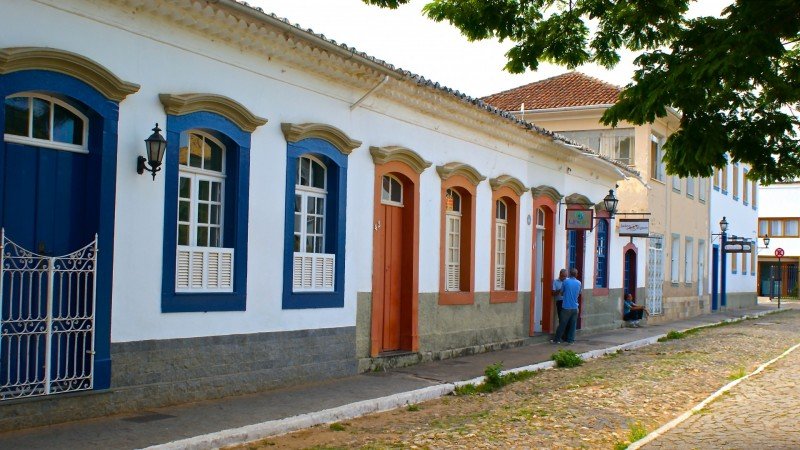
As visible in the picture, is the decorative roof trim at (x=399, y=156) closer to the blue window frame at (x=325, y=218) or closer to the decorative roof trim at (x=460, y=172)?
the decorative roof trim at (x=460, y=172)

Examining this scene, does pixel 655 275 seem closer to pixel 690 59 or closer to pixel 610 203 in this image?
pixel 610 203

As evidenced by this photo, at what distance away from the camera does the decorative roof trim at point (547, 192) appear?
1803cm

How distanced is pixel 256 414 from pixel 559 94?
794 inches

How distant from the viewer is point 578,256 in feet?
68.1

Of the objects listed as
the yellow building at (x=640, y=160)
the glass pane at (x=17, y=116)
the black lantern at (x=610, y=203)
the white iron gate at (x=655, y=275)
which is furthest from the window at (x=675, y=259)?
the glass pane at (x=17, y=116)

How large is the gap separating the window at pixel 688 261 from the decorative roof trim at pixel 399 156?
19.0 meters

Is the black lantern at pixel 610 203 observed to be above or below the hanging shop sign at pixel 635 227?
above

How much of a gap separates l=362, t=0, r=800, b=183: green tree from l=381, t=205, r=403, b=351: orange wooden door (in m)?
3.98

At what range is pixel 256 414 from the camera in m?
8.80

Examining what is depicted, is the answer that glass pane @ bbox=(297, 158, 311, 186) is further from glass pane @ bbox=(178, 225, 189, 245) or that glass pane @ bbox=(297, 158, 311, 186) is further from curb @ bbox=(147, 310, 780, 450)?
curb @ bbox=(147, 310, 780, 450)

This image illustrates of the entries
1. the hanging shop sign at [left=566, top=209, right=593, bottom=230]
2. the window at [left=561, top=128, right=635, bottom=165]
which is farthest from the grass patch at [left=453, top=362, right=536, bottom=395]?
the window at [left=561, top=128, right=635, bottom=165]

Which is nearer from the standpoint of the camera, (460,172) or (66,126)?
(66,126)

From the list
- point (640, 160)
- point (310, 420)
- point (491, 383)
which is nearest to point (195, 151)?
point (310, 420)

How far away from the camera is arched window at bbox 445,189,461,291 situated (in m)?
15.1
